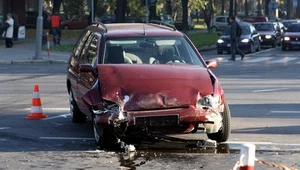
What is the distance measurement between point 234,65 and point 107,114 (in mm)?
19878

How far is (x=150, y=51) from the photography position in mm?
11766

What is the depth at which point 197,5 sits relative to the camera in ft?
286

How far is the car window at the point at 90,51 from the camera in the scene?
1194 centimetres

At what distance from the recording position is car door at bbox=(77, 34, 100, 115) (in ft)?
36.8

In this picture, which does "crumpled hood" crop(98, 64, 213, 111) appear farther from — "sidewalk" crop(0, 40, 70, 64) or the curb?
"sidewalk" crop(0, 40, 70, 64)

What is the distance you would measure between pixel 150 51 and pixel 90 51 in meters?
1.11

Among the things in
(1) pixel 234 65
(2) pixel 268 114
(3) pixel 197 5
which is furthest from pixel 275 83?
(3) pixel 197 5

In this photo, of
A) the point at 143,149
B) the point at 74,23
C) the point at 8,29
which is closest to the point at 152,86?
the point at 143,149

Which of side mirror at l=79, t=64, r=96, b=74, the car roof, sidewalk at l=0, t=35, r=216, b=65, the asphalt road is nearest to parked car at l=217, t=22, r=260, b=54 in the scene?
Answer: sidewalk at l=0, t=35, r=216, b=65

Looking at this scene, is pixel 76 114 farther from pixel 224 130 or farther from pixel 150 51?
pixel 224 130

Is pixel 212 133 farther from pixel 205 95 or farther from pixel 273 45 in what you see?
pixel 273 45

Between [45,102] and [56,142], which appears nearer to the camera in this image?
[56,142]

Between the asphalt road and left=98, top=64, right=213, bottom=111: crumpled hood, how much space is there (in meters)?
0.70

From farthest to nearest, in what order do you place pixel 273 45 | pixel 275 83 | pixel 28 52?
1. pixel 273 45
2. pixel 28 52
3. pixel 275 83
